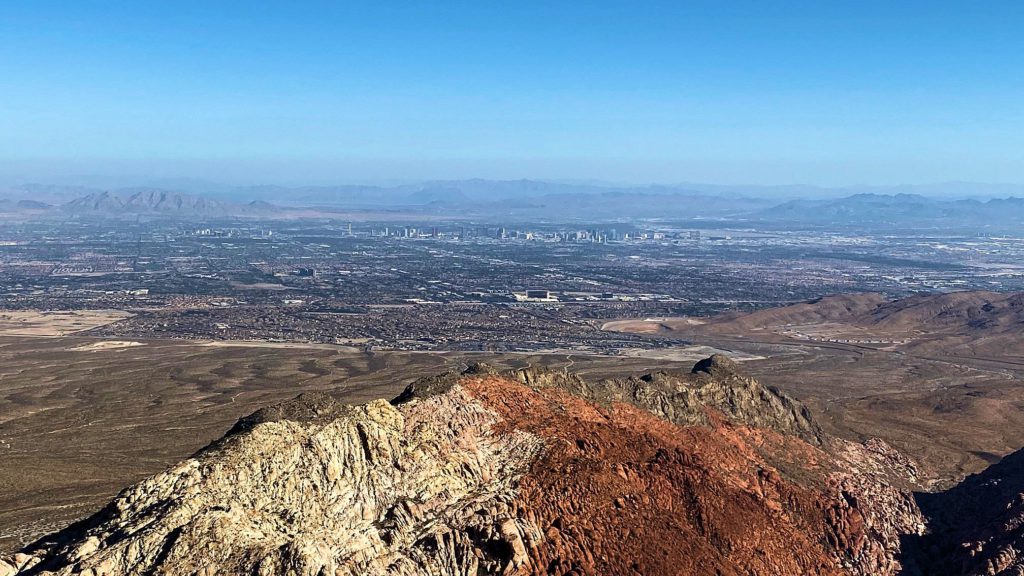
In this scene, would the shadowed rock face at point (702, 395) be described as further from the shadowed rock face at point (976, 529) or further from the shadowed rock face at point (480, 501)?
the shadowed rock face at point (976, 529)

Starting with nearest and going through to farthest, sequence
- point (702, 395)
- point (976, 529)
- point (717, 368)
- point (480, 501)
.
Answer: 1. point (480, 501)
2. point (976, 529)
3. point (702, 395)
4. point (717, 368)

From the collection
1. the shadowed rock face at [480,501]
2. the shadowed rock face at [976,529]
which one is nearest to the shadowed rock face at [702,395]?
the shadowed rock face at [480,501]

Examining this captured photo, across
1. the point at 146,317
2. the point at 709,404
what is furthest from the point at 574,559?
the point at 146,317

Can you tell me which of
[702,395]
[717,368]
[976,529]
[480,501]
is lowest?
[976,529]

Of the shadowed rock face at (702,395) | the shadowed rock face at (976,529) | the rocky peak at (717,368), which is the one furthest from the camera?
the rocky peak at (717,368)

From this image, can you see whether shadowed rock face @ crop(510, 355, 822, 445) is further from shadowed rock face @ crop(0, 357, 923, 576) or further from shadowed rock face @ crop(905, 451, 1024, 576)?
shadowed rock face @ crop(905, 451, 1024, 576)

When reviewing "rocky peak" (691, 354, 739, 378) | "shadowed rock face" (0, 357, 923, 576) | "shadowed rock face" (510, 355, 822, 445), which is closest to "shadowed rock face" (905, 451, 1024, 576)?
"shadowed rock face" (0, 357, 923, 576)

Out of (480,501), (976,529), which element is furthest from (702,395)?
(480,501)

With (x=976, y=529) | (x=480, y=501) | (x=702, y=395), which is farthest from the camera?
(x=702, y=395)

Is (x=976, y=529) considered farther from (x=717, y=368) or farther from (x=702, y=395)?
(x=717, y=368)
